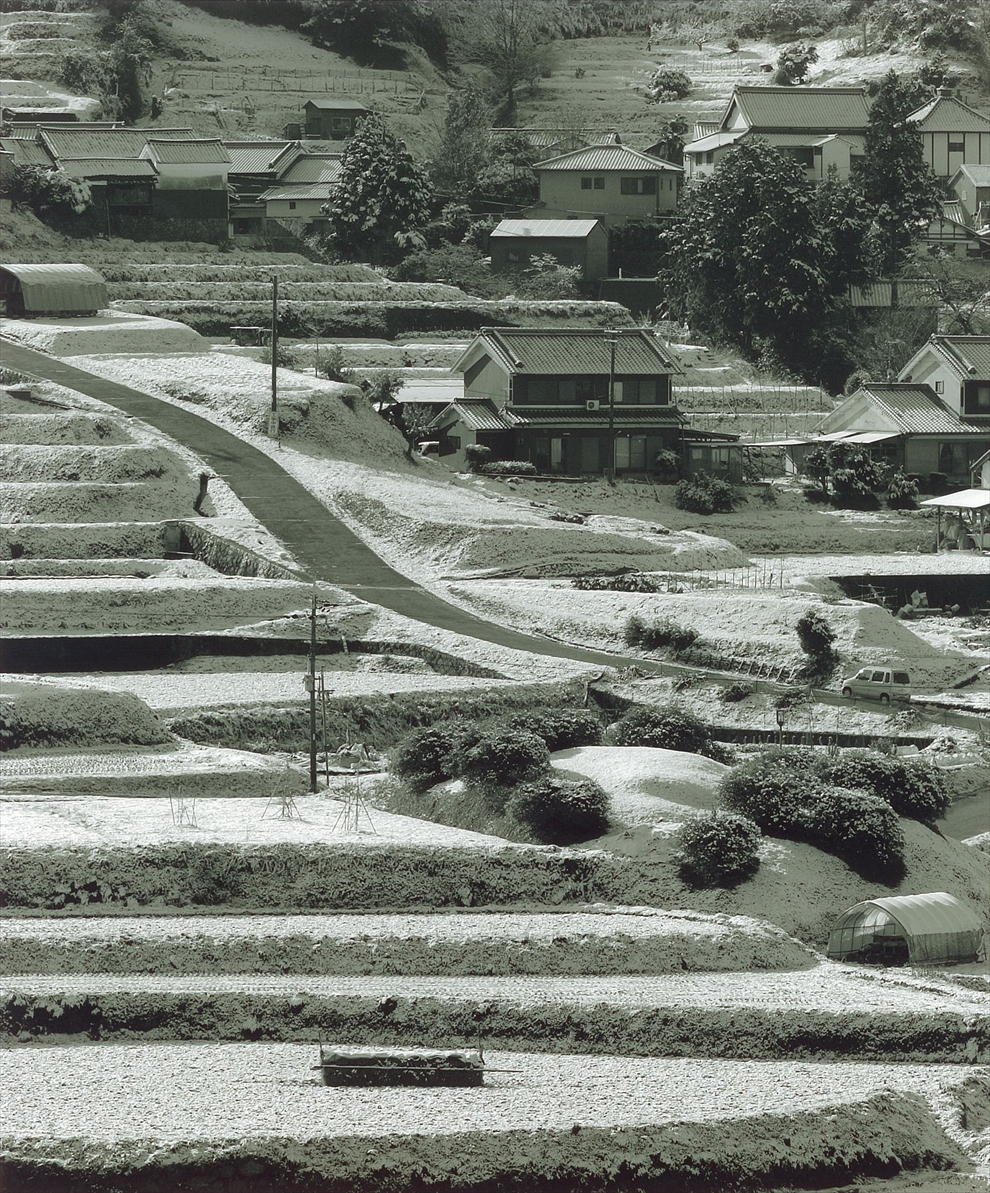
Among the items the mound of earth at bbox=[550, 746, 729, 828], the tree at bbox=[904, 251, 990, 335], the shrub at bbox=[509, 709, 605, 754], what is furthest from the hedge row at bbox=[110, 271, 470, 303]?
the mound of earth at bbox=[550, 746, 729, 828]

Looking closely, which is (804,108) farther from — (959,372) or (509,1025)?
(509,1025)

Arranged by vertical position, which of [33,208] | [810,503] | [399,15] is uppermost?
[399,15]

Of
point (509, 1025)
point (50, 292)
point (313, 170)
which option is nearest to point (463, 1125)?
point (509, 1025)

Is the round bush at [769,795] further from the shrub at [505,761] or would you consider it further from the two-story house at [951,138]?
the two-story house at [951,138]

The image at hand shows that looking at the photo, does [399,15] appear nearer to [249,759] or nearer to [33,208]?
[33,208]

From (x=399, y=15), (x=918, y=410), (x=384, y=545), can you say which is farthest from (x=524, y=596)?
(x=399, y=15)
